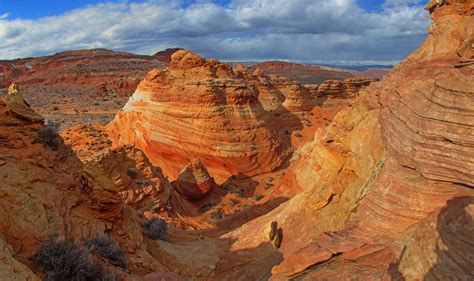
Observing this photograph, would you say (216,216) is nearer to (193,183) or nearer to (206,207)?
(206,207)

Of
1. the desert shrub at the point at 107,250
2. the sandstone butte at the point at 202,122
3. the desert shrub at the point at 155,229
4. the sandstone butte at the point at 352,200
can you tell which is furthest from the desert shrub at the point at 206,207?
the desert shrub at the point at 107,250

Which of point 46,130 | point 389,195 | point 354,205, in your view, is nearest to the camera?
point 389,195

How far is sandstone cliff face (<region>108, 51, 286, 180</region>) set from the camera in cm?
2114

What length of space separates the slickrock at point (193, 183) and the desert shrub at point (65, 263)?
11669mm

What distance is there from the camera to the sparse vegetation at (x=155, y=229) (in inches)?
392

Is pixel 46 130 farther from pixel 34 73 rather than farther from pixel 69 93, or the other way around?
pixel 34 73

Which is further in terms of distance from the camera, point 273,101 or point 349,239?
point 273,101

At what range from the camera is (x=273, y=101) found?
32750 mm

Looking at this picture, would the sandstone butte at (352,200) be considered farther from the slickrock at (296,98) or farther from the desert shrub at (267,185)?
the slickrock at (296,98)

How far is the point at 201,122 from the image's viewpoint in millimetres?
21156

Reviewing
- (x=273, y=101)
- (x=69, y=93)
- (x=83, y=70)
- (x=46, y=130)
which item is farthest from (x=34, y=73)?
(x=46, y=130)

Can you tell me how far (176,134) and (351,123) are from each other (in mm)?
13028

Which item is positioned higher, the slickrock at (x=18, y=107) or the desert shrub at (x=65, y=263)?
the slickrock at (x=18, y=107)

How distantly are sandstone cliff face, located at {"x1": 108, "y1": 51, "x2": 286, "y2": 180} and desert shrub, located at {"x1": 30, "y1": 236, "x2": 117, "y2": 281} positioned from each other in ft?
50.7
